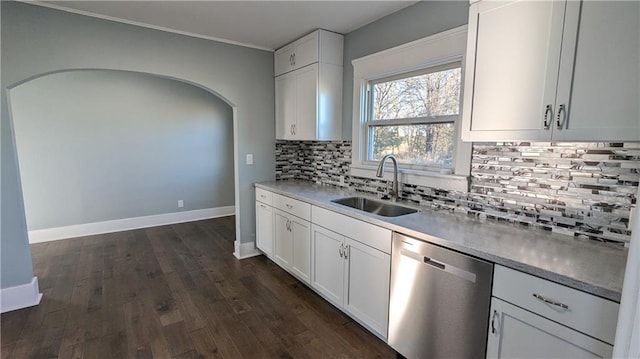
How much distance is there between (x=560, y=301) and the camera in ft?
3.93

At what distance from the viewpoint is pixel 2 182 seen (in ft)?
7.86

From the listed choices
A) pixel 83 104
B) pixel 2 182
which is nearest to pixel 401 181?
pixel 2 182

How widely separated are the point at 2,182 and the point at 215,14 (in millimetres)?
2141

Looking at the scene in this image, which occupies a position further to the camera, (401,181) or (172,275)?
(172,275)

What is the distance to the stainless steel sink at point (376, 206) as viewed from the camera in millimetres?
2394

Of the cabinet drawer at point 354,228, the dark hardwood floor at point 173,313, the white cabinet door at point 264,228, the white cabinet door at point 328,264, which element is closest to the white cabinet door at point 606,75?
the cabinet drawer at point 354,228

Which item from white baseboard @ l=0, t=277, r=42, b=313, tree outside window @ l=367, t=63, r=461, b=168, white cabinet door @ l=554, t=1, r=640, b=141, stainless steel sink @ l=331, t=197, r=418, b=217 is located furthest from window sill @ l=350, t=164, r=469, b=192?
white baseboard @ l=0, t=277, r=42, b=313

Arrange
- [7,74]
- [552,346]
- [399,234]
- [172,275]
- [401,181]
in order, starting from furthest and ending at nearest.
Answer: [172,275]
[401,181]
[7,74]
[399,234]
[552,346]

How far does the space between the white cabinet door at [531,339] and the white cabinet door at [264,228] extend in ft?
7.47

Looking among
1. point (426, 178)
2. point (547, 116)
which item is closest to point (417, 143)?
point (426, 178)

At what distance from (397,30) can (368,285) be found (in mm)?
1994

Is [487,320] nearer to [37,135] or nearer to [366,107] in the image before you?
[366,107]

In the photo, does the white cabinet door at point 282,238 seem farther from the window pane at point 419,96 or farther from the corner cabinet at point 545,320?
the corner cabinet at point 545,320

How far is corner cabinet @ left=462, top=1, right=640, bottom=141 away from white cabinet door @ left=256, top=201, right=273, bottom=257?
2.16 m
